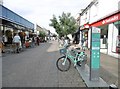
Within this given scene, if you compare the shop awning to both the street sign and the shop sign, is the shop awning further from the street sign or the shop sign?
the street sign

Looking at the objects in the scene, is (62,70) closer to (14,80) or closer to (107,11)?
(14,80)

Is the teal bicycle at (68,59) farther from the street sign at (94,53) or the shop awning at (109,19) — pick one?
the shop awning at (109,19)

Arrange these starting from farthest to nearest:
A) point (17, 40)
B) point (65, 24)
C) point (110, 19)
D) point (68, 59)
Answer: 1. point (65, 24)
2. point (17, 40)
3. point (110, 19)
4. point (68, 59)

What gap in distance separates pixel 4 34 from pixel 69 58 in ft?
50.8

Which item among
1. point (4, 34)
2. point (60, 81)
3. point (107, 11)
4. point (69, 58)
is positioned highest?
point (107, 11)

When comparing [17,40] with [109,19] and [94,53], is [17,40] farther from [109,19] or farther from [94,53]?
[94,53]

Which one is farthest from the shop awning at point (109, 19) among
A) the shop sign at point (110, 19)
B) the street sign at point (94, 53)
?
the street sign at point (94, 53)

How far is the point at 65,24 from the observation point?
33.0m

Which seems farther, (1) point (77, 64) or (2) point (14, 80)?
(1) point (77, 64)

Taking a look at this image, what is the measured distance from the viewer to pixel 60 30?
33.8 metres

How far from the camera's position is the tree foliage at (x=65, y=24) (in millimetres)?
32781

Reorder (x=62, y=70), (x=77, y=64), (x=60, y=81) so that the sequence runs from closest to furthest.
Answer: (x=60, y=81) < (x=62, y=70) < (x=77, y=64)

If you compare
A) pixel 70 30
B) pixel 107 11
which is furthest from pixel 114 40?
pixel 70 30

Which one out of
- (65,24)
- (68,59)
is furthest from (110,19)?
(65,24)
